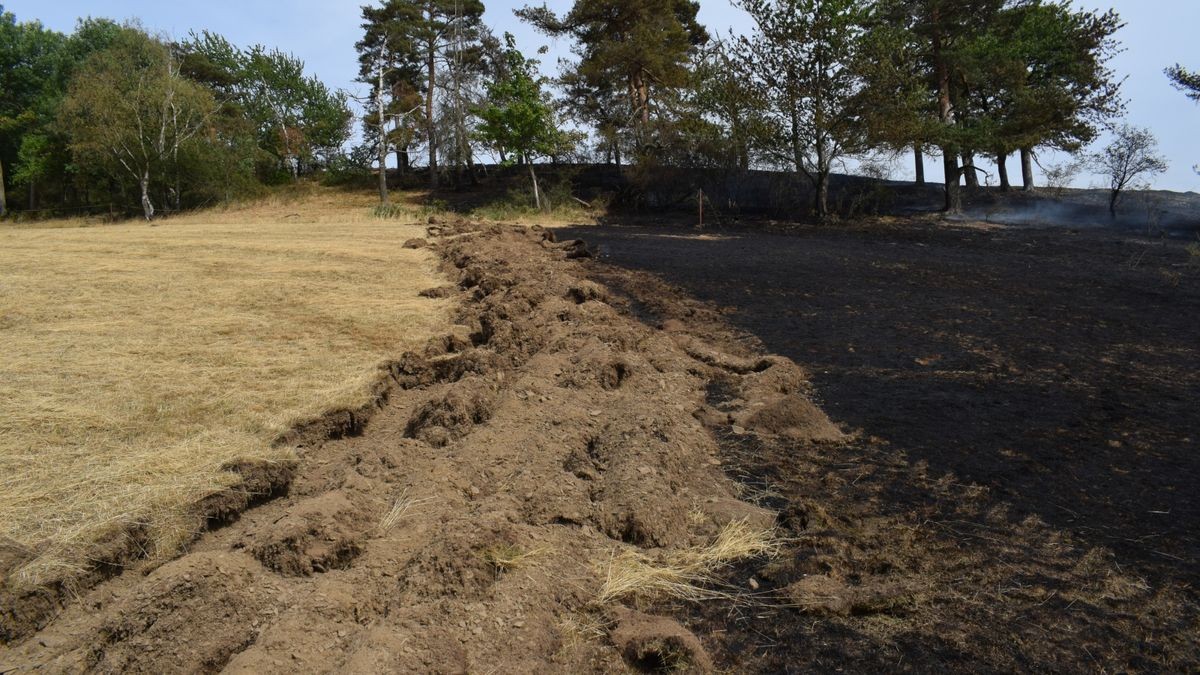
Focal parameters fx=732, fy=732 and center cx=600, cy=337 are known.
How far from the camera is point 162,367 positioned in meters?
5.96

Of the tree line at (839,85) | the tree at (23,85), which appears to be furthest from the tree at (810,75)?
the tree at (23,85)

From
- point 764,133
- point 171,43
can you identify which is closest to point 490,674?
point 764,133

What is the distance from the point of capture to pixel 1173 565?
2.80 metres

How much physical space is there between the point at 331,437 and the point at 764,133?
1717 centimetres

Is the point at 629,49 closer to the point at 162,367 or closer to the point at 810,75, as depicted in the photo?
the point at 810,75

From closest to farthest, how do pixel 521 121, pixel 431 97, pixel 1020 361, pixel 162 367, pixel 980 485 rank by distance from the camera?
pixel 980 485, pixel 1020 361, pixel 162 367, pixel 521 121, pixel 431 97

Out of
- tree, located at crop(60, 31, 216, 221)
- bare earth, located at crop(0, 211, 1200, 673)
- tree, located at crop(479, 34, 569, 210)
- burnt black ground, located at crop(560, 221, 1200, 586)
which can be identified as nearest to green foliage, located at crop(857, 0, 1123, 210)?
burnt black ground, located at crop(560, 221, 1200, 586)

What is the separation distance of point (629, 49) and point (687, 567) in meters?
24.7

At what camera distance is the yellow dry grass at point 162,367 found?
3.48m

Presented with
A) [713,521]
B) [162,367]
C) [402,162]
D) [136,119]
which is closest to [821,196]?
[162,367]

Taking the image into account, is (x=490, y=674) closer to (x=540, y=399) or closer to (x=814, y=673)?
(x=814, y=673)

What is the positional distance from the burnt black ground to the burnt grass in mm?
20

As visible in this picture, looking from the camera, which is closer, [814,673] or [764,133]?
[814,673]

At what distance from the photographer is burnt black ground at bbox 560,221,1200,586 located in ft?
11.2
